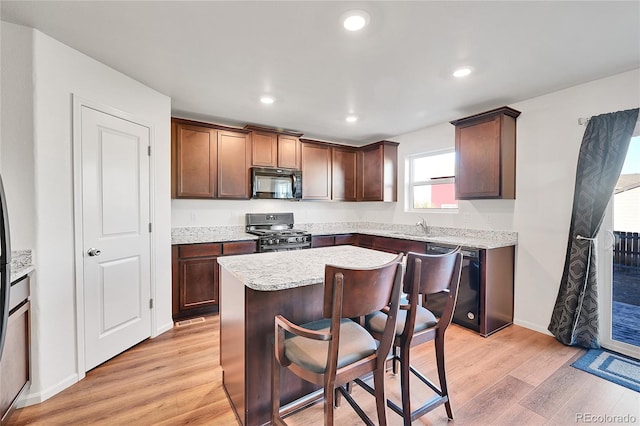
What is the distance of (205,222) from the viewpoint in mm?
3945

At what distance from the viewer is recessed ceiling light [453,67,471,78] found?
237cm

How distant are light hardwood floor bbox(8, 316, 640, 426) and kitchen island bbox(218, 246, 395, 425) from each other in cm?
21

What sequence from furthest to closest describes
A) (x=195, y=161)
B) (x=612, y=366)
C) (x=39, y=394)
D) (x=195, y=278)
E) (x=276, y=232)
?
(x=276, y=232) → (x=195, y=161) → (x=195, y=278) → (x=612, y=366) → (x=39, y=394)

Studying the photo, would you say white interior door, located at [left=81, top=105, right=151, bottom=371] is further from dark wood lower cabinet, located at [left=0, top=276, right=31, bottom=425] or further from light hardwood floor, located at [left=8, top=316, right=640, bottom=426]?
dark wood lower cabinet, located at [left=0, top=276, right=31, bottom=425]

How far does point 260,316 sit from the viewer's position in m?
1.57

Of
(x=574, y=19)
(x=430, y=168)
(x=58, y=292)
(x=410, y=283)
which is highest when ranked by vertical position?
(x=574, y=19)

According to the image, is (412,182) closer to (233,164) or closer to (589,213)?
(589,213)

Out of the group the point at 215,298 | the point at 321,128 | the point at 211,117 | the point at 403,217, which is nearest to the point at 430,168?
the point at 403,217

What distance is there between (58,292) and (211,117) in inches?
101

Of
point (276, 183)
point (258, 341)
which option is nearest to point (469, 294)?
point (258, 341)

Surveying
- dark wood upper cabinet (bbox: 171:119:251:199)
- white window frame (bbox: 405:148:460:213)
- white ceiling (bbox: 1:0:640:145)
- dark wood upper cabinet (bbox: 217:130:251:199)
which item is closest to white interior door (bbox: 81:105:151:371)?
white ceiling (bbox: 1:0:640:145)

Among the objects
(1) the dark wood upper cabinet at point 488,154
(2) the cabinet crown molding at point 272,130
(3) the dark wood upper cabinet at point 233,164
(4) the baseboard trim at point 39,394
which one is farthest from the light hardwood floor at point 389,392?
(2) the cabinet crown molding at point 272,130

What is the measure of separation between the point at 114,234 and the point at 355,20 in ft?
8.29

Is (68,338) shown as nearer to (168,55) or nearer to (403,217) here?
(168,55)
